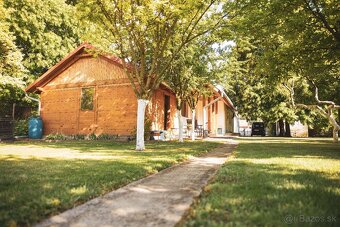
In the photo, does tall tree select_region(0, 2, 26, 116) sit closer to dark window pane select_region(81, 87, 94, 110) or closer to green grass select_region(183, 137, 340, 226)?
dark window pane select_region(81, 87, 94, 110)

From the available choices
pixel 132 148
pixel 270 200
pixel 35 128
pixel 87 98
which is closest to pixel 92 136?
pixel 87 98

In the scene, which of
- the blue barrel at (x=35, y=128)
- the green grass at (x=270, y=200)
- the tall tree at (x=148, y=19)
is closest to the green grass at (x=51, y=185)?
the green grass at (x=270, y=200)

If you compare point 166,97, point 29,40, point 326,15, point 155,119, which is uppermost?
point 29,40

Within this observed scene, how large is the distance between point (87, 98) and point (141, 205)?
54.5 ft

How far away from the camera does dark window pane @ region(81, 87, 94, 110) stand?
19203 mm

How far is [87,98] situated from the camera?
19359 millimetres

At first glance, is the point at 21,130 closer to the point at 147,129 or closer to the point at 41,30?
the point at 41,30

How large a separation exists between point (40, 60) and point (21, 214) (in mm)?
24867

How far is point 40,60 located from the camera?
25.3 meters

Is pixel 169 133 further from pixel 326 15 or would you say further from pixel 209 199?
pixel 209 199

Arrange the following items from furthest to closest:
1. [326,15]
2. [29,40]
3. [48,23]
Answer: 1. [48,23]
2. [29,40]
3. [326,15]

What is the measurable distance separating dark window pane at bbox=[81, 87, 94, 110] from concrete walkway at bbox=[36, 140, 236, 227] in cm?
1455

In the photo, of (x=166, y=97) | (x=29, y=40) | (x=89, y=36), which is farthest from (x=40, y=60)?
(x=89, y=36)

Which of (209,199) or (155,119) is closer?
(209,199)
